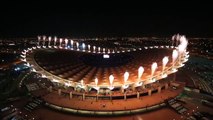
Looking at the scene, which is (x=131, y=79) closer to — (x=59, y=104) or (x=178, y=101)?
(x=178, y=101)

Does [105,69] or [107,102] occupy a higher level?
[105,69]

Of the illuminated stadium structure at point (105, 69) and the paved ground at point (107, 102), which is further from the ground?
the illuminated stadium structure at point (105, 69)

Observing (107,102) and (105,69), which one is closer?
(107,102)

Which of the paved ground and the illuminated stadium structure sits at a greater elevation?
the illuminated stadium structure

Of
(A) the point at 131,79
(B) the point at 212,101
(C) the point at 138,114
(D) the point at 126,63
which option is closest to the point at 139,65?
(D) the point at 126,63

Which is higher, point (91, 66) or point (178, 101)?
point (91, 66)

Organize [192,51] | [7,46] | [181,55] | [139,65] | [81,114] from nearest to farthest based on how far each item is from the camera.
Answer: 1. [81,114]
2. [139,65]
3. [181,55]
4. [192,51]
5. [7,46]

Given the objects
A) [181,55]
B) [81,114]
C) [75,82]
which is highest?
[181,55]

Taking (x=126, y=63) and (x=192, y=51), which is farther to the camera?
(x=192, y=51)
